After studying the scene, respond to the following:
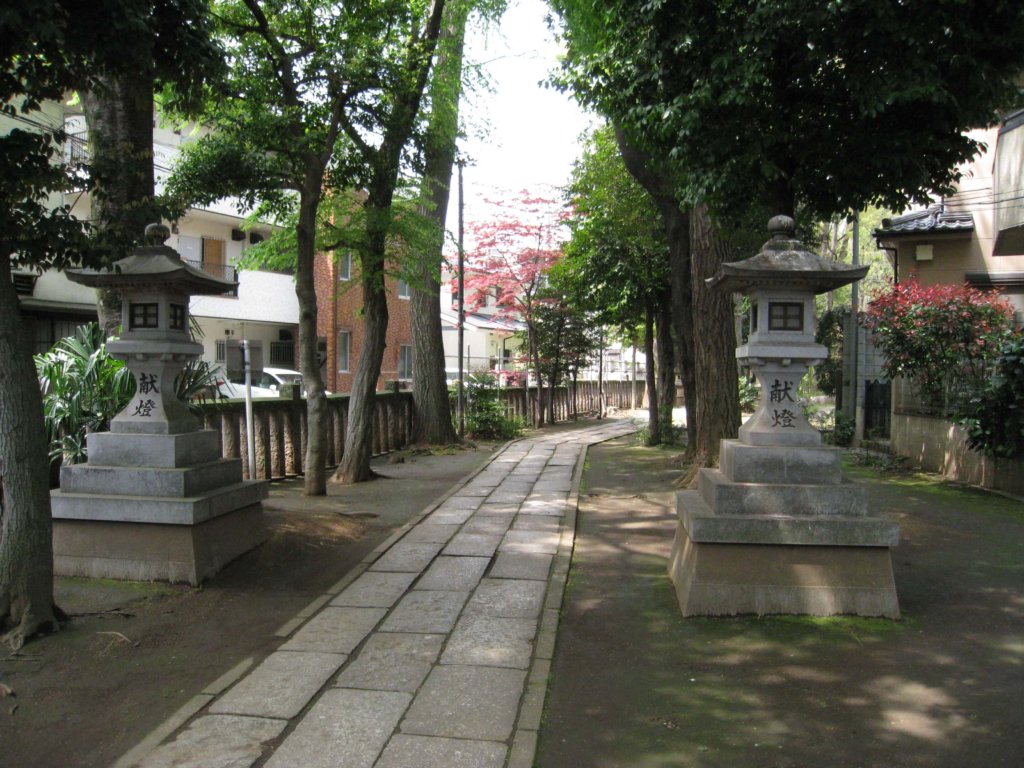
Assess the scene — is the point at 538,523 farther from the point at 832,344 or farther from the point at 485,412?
the point at 832,344

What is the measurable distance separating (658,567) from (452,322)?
3029 centimetres

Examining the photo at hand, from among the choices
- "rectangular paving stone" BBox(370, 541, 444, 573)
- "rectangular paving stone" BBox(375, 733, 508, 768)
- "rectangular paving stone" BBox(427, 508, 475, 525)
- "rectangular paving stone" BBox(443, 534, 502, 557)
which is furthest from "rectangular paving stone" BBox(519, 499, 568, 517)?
"rectangular paving stone" BBox(375, 733, 508, 768)

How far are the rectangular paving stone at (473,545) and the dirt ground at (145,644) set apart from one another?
788 millimetres

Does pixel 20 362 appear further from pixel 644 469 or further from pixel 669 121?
pixel 644 469

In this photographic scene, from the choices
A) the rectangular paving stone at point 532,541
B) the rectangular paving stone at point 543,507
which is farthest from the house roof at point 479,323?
the rectangular paving stone at point 532,541

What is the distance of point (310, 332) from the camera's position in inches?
377

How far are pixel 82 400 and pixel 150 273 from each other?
187 cm

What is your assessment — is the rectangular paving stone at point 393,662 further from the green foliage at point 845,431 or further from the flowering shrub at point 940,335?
the green foliage at point 845,431

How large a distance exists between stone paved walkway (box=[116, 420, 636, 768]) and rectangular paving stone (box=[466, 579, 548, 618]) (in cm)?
1

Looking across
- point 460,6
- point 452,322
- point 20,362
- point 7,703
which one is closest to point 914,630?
point 7,703

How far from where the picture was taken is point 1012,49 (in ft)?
19.2

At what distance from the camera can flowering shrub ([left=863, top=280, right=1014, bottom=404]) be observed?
11.5m

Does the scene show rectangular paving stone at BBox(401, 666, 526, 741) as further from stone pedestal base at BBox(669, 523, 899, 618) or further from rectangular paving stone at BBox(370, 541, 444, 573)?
rectangular paving stone at BBox(370, 541, 444, 573)

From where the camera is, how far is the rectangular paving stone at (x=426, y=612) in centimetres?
517
